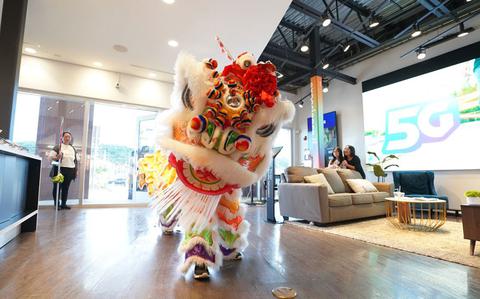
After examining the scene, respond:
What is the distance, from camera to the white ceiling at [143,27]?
3135 millimetres

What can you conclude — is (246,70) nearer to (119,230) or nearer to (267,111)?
(267,111)

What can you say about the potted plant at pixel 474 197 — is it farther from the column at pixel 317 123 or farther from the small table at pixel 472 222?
the column at pixel 317 123

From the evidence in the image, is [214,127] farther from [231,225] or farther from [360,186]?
[360,186]

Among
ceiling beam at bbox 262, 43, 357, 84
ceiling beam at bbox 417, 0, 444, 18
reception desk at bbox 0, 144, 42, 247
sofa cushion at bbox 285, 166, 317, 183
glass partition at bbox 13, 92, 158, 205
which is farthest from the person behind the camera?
ceiling beam at bbox 262, 43, 357, 84

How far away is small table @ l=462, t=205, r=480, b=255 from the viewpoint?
5.90ft

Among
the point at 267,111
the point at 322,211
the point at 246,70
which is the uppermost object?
the point at 246,70

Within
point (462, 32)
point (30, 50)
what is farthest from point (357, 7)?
point (30, 50)

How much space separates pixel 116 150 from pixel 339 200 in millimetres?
4792

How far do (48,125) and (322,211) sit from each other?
5.43m

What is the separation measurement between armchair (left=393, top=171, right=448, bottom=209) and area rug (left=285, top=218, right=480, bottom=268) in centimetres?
137

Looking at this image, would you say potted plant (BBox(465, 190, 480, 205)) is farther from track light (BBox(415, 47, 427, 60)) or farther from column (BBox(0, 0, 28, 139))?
column (BBox(0, 0, 28, 139))

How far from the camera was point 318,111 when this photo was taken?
5.68m

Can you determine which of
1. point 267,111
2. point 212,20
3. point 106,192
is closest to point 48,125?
point 106,192

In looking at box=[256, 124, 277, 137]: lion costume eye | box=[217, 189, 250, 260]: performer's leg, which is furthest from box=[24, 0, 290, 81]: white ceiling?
box=[217, 189, 250, 260]: performer's leg
